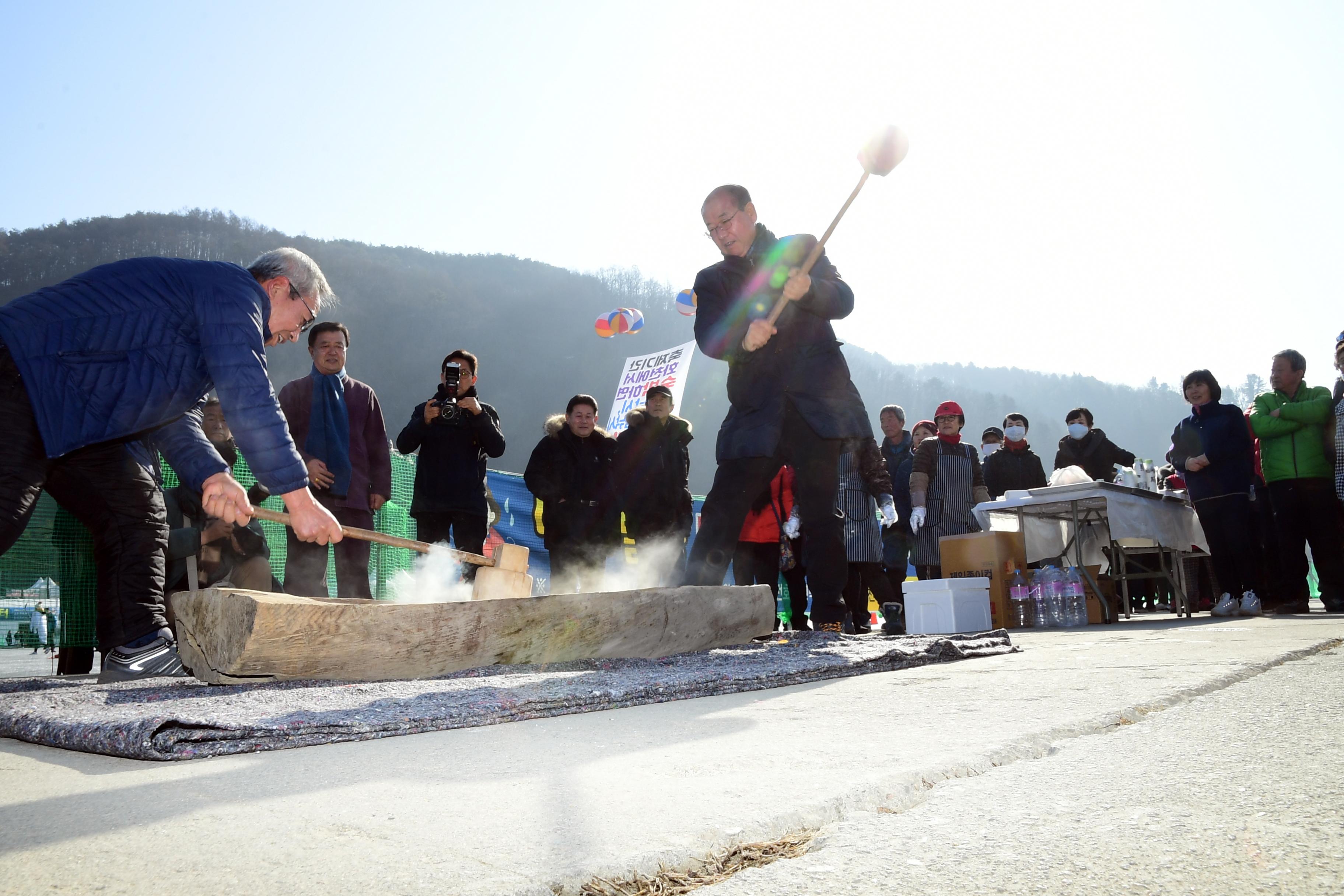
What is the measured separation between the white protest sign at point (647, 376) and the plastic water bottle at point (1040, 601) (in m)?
7.07

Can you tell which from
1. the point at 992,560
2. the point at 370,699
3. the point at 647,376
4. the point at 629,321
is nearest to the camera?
the point at 370,699

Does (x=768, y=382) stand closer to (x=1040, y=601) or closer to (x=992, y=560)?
(x=992, y=560)

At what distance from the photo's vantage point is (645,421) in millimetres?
6344

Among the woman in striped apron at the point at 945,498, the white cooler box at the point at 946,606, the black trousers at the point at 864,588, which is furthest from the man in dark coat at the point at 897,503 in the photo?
the white cooler box at the point at 946,606

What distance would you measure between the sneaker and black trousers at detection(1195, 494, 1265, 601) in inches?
290

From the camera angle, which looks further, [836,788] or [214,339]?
[214,339]

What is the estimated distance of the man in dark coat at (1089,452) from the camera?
855cm

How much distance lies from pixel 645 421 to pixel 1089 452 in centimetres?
470

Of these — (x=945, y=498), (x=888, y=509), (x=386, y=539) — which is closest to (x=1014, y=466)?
(x=945, y=498)

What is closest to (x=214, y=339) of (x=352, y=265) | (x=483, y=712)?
(x=483, y=712)

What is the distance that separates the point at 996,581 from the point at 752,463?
3.98 m

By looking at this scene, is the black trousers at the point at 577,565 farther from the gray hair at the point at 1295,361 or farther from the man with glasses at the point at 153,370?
the gray hair at the point at 1295,361

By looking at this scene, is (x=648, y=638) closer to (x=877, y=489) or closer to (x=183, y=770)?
(x=183, y=770)

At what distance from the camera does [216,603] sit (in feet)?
8.25
